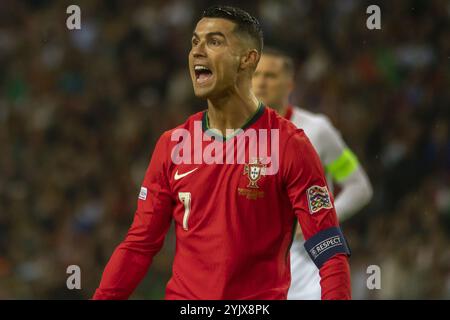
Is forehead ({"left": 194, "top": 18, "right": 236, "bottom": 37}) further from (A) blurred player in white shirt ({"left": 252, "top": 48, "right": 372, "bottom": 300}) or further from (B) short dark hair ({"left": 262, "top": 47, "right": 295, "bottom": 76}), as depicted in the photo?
(B) short dark hair ({"left": 262, "top": 47, "right": 295, "bottom": 76})

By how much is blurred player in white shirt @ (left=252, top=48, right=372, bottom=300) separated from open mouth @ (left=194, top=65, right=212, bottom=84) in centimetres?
168

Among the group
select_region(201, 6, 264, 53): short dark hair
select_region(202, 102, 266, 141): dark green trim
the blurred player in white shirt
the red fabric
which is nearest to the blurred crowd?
the blurred player in white shirt

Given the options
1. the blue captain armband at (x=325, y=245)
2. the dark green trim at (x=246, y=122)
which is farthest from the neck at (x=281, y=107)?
the blue captain armband at (x=325, y=245)

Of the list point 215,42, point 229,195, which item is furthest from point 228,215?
point 215,42

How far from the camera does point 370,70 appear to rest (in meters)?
8.51

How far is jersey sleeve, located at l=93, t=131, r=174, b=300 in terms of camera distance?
3768mm

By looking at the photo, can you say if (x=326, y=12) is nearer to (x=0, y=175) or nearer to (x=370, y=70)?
(x=370, y=70)

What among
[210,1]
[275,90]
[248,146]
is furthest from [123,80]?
[248,146]

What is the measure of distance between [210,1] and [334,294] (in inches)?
218

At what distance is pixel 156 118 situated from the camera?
28.1ft

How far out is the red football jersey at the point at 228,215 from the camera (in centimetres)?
366

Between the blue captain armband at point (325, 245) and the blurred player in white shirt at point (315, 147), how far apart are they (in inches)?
67.1

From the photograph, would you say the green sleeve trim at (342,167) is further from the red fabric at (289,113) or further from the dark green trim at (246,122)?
the dark green trim at (246,122)

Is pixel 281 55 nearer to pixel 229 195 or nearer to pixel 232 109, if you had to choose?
pixel 232 109
